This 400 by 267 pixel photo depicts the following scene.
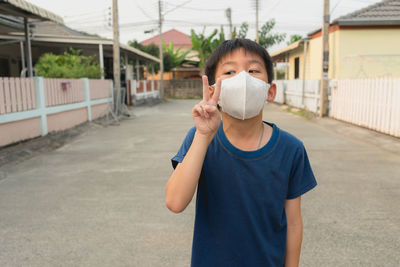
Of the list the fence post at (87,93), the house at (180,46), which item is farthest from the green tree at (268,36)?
the fence post at (87,93)

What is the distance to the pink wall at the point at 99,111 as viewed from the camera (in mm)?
13828

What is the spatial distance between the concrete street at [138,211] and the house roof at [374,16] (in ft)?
27.2

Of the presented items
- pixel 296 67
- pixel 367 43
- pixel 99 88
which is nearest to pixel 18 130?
pixel 99 88

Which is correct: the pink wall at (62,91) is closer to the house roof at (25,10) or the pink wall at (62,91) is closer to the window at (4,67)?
the house roof at (25,10)

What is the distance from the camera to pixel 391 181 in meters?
5.28

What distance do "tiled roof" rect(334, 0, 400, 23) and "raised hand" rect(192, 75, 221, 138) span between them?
14.6 m

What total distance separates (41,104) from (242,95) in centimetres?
889

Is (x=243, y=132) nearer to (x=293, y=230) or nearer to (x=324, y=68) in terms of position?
→ (x=293, y=230)

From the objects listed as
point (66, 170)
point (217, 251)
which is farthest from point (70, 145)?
point (217, 251)

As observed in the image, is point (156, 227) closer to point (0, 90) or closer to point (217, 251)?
point (217, 251)

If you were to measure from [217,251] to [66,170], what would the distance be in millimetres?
5210

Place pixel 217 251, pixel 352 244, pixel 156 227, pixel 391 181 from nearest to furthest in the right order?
1. pixel 217 251
2. pixel 352 244
3. pixel 156 227
4. pixel 391 181

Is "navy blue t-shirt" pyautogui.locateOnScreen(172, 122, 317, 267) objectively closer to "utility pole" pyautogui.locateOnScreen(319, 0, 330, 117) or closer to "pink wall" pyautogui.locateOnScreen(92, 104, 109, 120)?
"pink wall" pyautogui.locateOnScreen(92, 104, 109, 120)

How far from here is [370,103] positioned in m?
10.4
